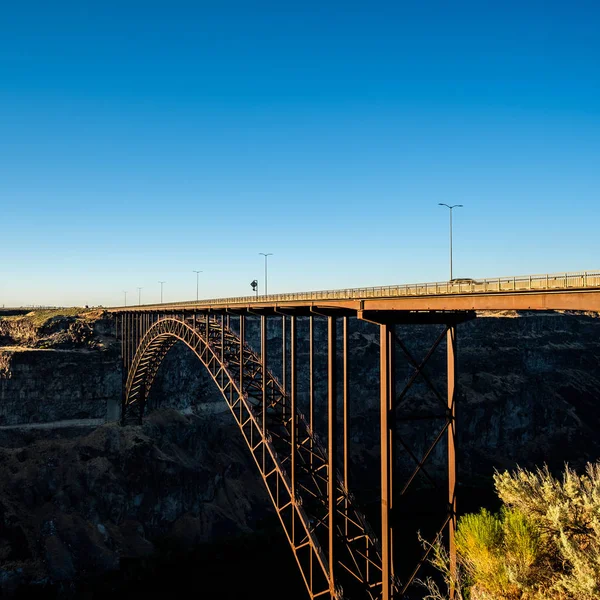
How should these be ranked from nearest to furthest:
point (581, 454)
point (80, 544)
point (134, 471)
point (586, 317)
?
1. point (80, 544)
2. point (134, 471)
3. point (581, 454)
4. point (586, 317)

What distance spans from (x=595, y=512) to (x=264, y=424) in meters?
16.1

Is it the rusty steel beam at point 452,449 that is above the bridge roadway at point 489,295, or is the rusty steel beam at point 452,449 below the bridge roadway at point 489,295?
below

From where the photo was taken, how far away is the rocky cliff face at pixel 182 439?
49625 millimetres

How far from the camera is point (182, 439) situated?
64.2 m

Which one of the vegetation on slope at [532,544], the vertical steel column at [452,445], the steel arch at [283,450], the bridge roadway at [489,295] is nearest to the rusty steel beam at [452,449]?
the vertical steel column at [452,445]

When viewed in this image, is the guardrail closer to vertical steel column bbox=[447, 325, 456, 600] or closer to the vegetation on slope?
vertical steel column bbox=[447, 325, 456, 600]

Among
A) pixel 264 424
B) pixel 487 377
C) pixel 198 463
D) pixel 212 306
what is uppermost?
pixel 212 306

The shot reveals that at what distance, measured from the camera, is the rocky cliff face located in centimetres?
4962

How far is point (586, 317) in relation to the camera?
10831 cm

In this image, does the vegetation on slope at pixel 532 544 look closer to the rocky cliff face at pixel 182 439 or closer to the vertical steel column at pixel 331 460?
the vertical steel column at pixel 331 460

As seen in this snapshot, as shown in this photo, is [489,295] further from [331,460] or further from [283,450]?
[283,450]

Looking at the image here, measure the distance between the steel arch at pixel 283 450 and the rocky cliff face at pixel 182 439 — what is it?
522 cm

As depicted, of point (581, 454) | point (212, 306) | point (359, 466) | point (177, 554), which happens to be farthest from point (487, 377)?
point (212, 306)

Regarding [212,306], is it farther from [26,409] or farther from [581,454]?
[581,454]
